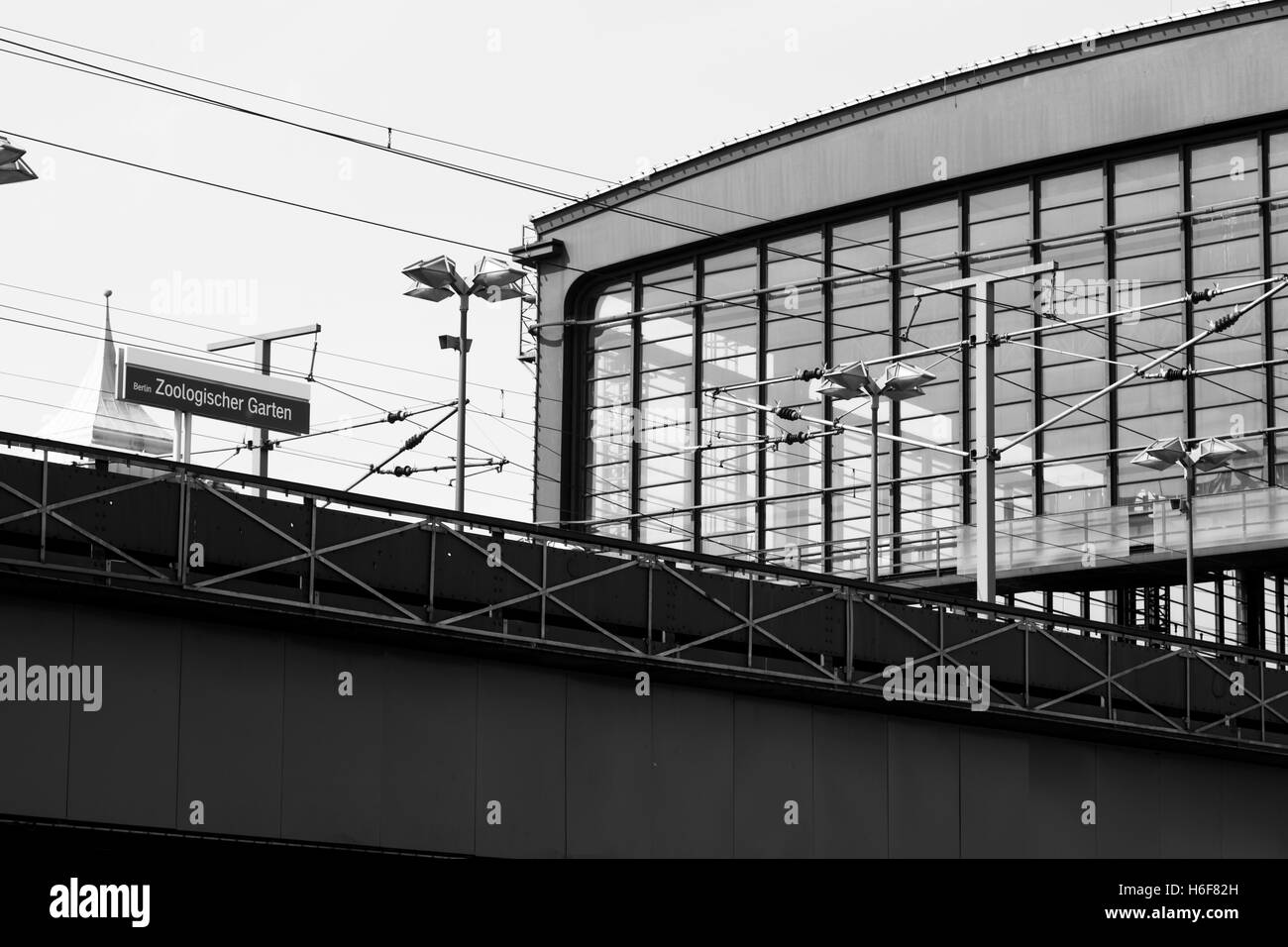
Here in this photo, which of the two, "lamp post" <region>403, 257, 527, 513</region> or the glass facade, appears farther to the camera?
the glass facade

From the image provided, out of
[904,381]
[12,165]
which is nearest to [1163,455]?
[904,381]

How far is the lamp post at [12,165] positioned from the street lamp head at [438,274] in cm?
1048

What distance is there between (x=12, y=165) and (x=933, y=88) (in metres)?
38.8

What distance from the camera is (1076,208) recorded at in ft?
185

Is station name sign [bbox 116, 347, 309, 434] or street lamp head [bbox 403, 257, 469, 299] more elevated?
street lamp head [bbox 403, 257, 469, 299]

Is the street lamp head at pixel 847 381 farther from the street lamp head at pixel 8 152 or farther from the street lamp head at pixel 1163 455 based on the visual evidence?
the street lamp head at pixel 8 152

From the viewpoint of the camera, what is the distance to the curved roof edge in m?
54.8

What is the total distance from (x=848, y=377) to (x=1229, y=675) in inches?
357

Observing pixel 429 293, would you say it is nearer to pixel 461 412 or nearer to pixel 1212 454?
pixel 461 412

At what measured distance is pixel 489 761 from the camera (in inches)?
918

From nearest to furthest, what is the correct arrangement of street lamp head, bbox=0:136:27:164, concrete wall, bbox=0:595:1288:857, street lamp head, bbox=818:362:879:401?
1. concrete wall, bbox=0:595:1288:857
2. street lamp head, bbox=0:136:27:164
3. street lamp head, bbox=818:362:879:401

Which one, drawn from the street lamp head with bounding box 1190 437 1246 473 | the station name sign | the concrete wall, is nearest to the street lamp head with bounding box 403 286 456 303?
the station name sign

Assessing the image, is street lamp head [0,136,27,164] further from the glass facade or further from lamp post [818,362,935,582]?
the glass facade

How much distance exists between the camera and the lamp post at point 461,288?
34.9 metres
